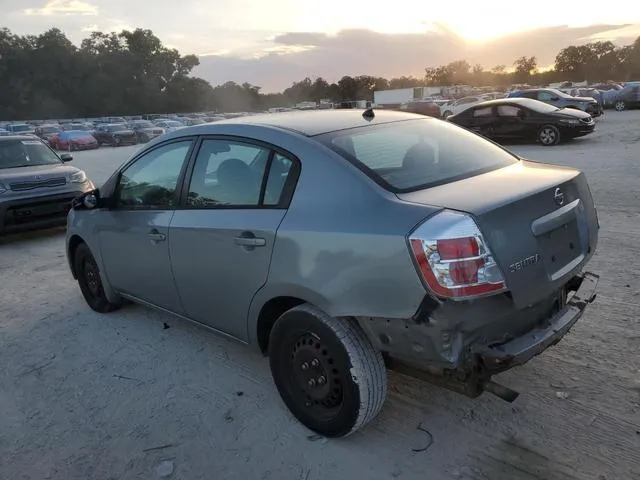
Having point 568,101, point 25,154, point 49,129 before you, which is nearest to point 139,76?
point 49,129

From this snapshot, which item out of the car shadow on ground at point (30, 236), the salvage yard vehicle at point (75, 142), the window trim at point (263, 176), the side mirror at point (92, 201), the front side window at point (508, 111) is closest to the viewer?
the window trim at point (263, 176)

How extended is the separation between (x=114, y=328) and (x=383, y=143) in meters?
2.86

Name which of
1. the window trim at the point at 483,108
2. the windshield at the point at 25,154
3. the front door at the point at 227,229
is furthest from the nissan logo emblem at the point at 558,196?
the window trim at the point at 483,108

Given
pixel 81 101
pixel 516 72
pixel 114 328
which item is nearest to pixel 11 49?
pixel 81 101

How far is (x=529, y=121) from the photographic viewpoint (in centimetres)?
1557

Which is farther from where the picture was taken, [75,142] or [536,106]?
[75,142]

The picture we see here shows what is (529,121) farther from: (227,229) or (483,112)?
(227,229)

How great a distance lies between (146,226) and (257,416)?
5.15ft

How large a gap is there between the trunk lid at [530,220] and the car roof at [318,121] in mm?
795

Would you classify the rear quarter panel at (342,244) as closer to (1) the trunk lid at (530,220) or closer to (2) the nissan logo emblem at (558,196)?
(1) the trunk lid at (530,220)

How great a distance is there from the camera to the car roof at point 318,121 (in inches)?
124

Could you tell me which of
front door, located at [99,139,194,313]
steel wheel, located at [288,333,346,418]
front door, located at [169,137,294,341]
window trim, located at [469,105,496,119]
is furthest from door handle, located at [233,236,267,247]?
window trim, located at [469,105,496,119]

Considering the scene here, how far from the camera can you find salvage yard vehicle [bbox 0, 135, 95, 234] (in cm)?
755

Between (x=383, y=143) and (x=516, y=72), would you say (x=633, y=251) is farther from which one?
(x=516, y=72)
